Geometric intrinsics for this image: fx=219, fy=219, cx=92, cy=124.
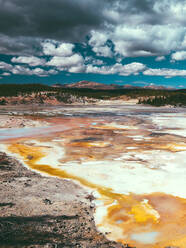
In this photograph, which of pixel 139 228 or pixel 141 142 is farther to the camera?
pixel 141 142

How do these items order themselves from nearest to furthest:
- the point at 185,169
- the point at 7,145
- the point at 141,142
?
the point at 185,169
the point at 7,145
the point at 141,142

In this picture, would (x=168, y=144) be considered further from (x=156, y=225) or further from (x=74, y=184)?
(x=156, y=225)

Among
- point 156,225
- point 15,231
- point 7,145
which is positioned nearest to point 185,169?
point 156,225

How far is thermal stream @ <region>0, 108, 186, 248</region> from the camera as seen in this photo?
22.1 feet

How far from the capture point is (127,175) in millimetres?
11336

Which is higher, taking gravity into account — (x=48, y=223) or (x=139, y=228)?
(x=48, y=223)

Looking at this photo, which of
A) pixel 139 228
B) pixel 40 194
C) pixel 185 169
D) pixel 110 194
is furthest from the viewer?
pixel 185 169

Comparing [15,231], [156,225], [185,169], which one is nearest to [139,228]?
[156,225]

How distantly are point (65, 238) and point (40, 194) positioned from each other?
314 centimetres

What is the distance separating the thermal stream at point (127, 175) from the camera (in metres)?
6.75

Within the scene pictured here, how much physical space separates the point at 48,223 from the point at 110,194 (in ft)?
11.6

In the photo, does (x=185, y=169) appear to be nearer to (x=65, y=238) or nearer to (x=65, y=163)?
(x=65, y=163)

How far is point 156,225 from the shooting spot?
22.8 ft

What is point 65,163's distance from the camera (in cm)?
1340
